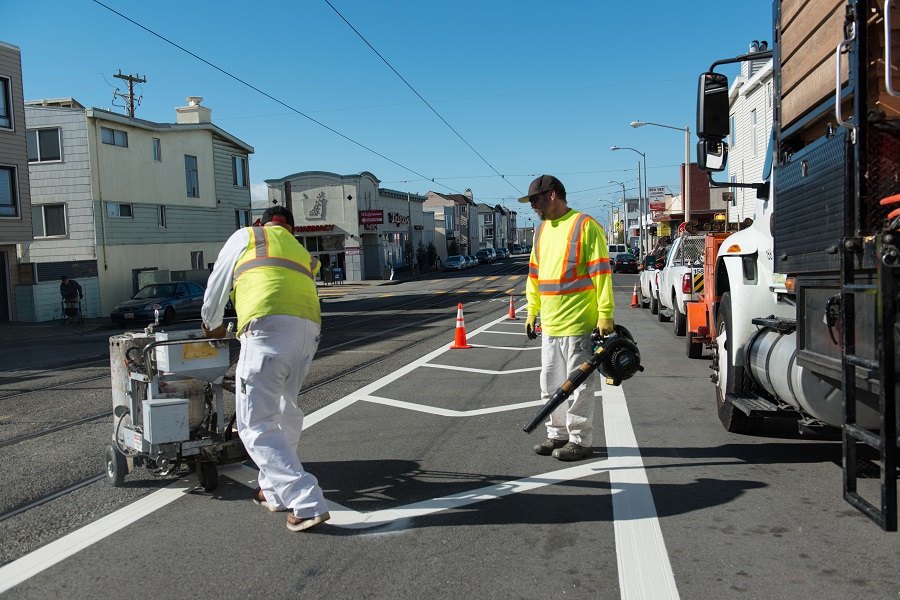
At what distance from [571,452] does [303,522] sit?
→ 7.06 ft

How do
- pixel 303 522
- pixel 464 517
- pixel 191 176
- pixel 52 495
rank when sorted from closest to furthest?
1. pixel 303 522
2. pixel 464 517
3. pixel 52 495
4. pixel 191 176

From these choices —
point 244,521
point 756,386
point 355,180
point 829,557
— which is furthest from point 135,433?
point 355,180

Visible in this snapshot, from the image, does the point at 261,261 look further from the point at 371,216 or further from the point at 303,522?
the point at 371,216

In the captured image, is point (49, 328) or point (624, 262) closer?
point (49, 328)

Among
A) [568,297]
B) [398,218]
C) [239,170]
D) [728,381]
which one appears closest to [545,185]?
[568,297]

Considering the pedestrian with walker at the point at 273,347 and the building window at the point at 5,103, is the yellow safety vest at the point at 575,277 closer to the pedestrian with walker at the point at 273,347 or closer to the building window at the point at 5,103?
the pedestrian with walker at the point at 273,347

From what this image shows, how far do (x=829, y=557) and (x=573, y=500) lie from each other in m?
1.46

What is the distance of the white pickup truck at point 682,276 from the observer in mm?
13156

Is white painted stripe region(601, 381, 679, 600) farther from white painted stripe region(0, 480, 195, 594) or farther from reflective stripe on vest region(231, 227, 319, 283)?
white painted stripe region(0, 480, 195, 594)

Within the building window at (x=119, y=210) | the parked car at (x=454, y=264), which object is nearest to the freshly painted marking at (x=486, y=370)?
the building window at (x=119, y=210)

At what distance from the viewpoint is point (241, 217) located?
3988cm

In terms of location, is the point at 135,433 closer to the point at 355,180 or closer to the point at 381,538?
the point at 381,538

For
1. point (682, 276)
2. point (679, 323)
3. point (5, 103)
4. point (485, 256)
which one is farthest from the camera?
point (485, 256)

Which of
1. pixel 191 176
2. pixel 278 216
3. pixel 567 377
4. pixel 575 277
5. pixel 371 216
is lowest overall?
pixel 567 377
